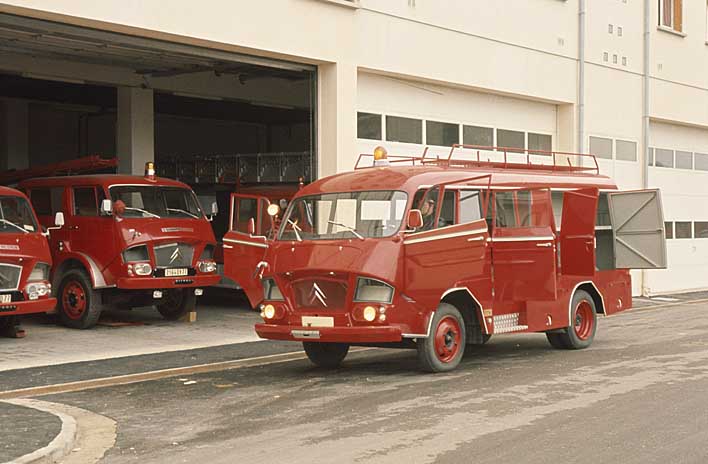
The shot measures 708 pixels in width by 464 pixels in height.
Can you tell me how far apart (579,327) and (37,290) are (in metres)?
7.82

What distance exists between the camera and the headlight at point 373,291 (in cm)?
1170

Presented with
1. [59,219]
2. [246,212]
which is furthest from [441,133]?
[59,219]

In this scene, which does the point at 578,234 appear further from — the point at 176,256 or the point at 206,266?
the point at 176,256

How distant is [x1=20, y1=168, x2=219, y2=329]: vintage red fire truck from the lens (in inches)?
687

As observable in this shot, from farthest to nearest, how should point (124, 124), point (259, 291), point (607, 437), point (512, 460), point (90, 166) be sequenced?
point (124, 124) → point (90, 166) → point (259, 291) → point (607, 437) → point (512, 460)

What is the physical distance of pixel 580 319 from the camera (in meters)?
15.1

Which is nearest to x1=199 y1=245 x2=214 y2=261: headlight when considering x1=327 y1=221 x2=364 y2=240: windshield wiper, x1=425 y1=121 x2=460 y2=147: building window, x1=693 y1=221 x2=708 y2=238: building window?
x1=425 y1=121 x2=460 y2=147: building window

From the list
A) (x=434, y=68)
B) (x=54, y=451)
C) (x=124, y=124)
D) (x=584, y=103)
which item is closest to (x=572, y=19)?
(x=584, y=103)

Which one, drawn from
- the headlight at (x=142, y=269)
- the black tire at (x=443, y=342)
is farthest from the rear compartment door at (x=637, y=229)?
the headlight at (x=142, y=269)

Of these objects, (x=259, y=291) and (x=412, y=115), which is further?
(x=412, y=115)

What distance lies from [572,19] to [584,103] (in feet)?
6.30

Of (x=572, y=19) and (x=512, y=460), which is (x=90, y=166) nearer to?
(x=572, y=19)

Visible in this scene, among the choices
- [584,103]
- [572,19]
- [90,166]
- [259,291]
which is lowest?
[259,291]

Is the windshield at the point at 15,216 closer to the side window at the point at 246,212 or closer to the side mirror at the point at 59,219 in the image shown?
the side mirror at the point at 59,219
